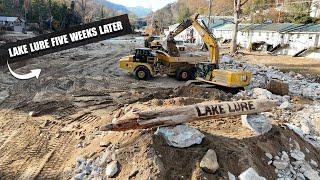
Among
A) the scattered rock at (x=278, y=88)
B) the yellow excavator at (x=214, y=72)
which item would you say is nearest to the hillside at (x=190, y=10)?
the yellow excavator at (x=214, y=72)

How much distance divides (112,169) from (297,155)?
3881 mm

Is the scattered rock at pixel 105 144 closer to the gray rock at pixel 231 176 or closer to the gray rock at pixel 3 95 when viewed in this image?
the gray rock at pixel 231 176

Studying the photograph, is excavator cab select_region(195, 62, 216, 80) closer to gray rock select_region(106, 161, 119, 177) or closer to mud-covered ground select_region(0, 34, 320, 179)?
mud-covered ground select_region(0, 34, 320, 179)

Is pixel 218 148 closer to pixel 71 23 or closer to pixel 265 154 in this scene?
pixel 265 154

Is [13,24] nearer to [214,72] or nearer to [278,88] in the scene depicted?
[214,72]

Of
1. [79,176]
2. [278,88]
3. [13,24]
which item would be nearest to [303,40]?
[278,88]

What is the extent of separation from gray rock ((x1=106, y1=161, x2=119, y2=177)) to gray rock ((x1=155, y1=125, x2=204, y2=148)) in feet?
3.22

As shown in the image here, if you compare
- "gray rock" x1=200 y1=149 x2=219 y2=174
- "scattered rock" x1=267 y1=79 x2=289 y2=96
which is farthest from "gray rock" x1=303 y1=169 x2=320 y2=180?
"scattered rock" x1=267 y1=79 x2=289 y2=96

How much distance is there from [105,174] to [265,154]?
321cm

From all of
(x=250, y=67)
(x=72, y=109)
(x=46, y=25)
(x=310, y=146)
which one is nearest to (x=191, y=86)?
(x=72, y=109)

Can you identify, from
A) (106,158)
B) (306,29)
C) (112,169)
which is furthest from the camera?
(306,29)

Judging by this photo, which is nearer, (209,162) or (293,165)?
(209,162)

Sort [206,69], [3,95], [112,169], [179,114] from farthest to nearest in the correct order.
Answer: [206,69] → [3,95] → [179,114] → [112,169]

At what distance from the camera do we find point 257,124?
7.70 meters
